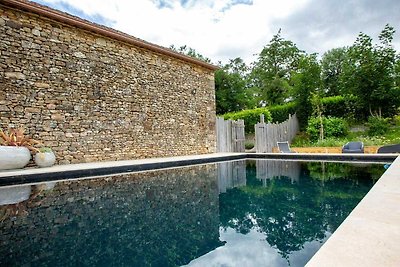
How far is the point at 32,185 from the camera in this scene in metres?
4.59

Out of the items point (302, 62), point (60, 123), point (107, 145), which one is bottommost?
point (107, 145)

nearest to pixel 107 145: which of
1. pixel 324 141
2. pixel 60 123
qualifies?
pixel 60 123

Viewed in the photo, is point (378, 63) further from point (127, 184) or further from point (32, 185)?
point (32, 185)

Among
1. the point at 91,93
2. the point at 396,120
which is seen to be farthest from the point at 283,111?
the point at 91,93

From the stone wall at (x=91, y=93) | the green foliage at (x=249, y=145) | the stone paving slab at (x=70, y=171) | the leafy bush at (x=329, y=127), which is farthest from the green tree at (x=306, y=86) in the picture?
the stone paving slab at (x=70, y=171)

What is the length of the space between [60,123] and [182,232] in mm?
6005

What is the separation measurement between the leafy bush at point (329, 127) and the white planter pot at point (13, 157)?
11623 mm

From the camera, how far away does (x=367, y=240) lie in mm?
1462

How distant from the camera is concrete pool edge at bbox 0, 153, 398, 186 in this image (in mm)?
4840

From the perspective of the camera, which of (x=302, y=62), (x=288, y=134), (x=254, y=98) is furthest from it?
(x=254, y=98)

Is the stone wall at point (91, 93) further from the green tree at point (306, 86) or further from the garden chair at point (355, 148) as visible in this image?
the green tree at point (306, 86)

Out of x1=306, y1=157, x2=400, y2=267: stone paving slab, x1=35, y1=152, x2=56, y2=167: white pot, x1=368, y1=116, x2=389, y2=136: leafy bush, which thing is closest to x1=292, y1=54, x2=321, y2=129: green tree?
x1=368, y1=116, x2=389, y2=136: leafy bush

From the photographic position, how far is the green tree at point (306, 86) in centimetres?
1360

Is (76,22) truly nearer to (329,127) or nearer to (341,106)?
(329,127)
